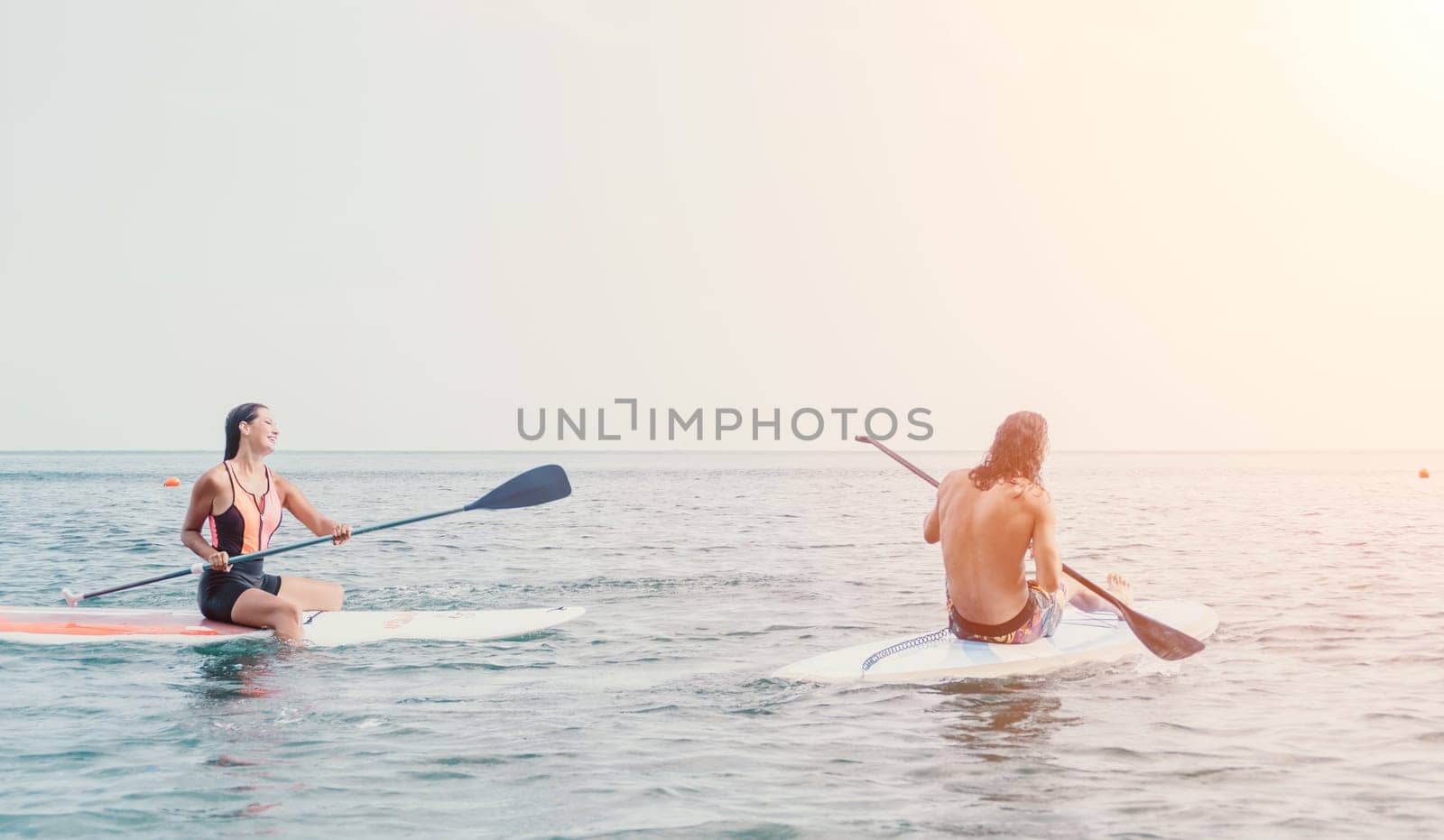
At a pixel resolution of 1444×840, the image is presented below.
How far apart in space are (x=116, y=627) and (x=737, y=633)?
4609mm

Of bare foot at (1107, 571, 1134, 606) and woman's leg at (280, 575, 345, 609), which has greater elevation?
bare foot at (1107, 571, 1134, 606)

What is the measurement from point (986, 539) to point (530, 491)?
423 cm

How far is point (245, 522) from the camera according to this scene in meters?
8.51

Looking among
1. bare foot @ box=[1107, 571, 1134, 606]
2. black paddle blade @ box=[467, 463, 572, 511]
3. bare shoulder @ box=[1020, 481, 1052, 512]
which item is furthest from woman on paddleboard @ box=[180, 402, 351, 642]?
bare foot @ box=[1107, 571, 1134, 606]

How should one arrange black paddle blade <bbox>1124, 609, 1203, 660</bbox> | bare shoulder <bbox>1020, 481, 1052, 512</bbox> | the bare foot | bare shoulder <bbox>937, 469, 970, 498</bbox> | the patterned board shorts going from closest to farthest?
bare shoulder <bbox>1020, 481, 1052, 512</bbox> → bare shoulder <bbox>937, 469, 970, 498</bbox> → the patterned board shorts → black paddle blade <bbox>1124, 609, 1203, 660</bbox> → the bare foot

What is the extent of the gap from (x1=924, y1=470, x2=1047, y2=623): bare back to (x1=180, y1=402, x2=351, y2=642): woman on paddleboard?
400cm

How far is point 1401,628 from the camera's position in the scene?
9.81m

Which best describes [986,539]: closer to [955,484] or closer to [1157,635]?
[955,484]

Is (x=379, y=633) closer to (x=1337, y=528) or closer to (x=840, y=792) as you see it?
(x=840, y=792)

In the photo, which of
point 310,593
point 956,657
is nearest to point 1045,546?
point 956,657

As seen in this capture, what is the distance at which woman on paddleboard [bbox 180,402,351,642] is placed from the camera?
8.38m

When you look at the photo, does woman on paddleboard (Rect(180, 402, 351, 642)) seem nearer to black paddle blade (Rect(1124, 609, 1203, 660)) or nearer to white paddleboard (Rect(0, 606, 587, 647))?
white paddleboard (Rect(0, 606, 587, 647))

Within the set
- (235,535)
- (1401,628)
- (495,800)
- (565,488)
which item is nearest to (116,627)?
(235,535)

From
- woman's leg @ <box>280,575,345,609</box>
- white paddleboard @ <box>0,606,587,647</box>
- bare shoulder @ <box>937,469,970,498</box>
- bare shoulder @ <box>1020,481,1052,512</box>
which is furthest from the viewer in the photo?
woman's leg @ <box>280,575,345,609</box>
